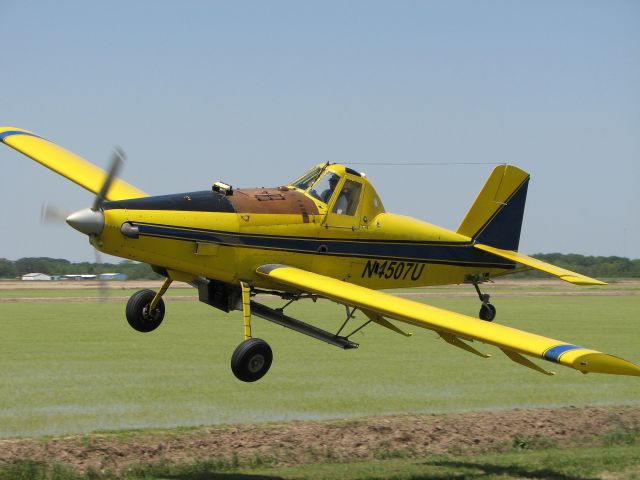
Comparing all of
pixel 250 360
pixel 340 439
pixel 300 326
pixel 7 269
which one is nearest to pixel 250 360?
pixel 250 360

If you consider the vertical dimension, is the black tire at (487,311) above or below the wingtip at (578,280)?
below

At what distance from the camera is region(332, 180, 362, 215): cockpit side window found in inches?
742

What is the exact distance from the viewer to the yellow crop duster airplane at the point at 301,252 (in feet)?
52.5

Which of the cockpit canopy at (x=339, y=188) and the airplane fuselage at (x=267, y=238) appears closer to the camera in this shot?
the airplane fuselage at (x=267, y=238)

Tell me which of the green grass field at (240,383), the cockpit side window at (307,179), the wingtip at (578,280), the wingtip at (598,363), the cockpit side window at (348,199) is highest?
the cockpit side window at (307,179)

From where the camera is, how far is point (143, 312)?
18781mm

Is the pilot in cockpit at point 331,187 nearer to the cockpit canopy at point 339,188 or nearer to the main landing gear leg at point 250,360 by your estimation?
the cockpit canopy at point 339,188

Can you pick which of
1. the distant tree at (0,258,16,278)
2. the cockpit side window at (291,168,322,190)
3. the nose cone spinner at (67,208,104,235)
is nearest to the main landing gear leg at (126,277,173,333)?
the nose cone spinner at (67,208,104,235)

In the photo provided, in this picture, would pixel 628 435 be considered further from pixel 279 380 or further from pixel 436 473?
pixel 279 380

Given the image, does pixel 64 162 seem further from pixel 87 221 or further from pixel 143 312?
pixel 87 221

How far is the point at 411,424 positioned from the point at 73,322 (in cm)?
2832

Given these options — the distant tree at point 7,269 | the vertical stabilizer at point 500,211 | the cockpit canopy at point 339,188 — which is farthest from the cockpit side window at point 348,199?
the distant tree at point 7,269

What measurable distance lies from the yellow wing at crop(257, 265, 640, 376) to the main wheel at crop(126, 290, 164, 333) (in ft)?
8.91

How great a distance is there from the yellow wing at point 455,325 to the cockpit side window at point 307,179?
6.54ft
